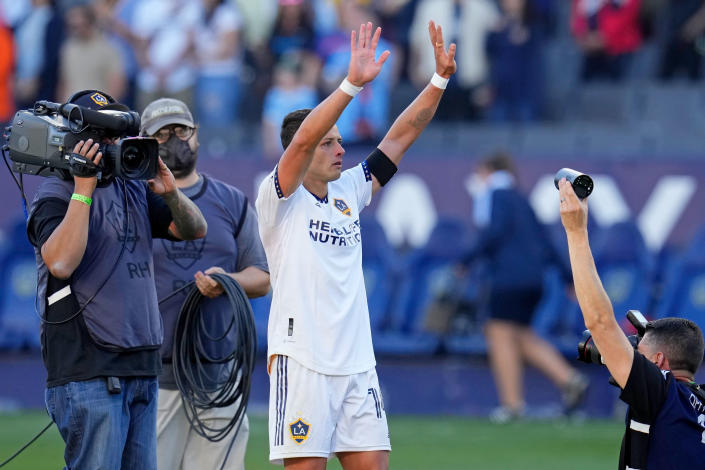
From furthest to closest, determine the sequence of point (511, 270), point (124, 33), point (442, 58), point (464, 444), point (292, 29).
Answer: point (124, 33) < point (292, 29) < point (511, 270) < point (464, 444) < point (442, 58)

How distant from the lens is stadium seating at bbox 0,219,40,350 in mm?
14352

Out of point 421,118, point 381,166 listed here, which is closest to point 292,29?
point 421,118

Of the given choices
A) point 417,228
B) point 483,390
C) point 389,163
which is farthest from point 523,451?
point 389,163

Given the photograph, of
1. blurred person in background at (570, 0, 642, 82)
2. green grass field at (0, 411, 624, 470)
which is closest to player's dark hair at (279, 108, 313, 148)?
green grass field at (0, 411, 624, 470)

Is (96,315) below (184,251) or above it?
below

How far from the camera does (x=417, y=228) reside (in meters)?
14.1

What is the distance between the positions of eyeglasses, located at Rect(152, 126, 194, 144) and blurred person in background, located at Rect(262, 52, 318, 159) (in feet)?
27.8

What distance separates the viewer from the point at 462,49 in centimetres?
1605

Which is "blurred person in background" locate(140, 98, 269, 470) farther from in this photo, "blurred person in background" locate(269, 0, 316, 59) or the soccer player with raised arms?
"blurred person in background" locate(269, 0, 316, 59)

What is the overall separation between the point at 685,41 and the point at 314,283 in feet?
37.9

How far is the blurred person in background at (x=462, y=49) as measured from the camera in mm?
15961

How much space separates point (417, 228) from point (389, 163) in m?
7.20

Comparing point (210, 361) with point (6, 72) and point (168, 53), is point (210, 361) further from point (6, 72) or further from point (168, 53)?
point (6, 72)

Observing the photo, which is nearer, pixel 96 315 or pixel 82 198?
pixel 82 198
